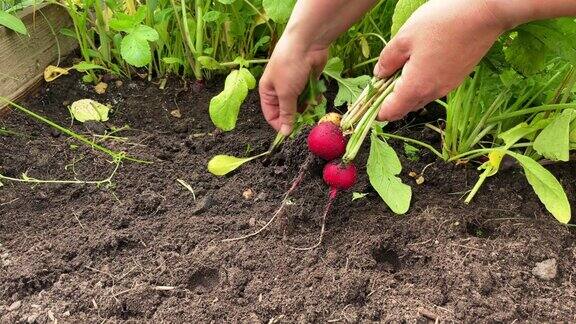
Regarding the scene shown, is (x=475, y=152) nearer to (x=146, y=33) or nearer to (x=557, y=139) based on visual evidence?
(x=557, y=139)

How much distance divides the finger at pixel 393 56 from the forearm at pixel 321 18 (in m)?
0.17

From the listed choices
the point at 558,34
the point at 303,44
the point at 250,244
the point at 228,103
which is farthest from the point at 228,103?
the point at 558,34

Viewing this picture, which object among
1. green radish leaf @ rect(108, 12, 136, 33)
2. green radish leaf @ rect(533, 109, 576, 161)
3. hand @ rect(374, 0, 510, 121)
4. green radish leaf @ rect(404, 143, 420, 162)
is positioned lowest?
green radish leaf @ rect(404, 143, 420, 162)

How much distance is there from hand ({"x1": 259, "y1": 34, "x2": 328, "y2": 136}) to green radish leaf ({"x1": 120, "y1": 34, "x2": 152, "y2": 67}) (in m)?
0.44

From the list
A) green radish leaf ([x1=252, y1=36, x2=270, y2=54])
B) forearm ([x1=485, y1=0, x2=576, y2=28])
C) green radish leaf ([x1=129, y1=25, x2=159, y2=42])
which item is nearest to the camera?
forearm ([x1=485, y1=0, x2=576, y2=28])

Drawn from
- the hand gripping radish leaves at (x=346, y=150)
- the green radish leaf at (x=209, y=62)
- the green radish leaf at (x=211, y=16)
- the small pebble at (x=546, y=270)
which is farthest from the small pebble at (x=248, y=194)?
the small pebble at (x=546, y=270)

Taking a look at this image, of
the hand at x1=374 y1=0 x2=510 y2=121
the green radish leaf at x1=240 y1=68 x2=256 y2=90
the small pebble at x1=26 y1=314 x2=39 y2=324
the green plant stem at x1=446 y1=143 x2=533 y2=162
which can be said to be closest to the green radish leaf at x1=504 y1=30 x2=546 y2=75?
the green plant stem at x1=446 y1=143 x2=533 y2=162

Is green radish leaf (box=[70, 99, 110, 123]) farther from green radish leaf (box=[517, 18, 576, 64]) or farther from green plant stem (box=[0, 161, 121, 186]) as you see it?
green radish leaf (box=[517, 18, 576, 64])

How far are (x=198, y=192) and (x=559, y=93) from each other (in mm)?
1004

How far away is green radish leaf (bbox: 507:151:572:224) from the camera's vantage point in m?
1.43

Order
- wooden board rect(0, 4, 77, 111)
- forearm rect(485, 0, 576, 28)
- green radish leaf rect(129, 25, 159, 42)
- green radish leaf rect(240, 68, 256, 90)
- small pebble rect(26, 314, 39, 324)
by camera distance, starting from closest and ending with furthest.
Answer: forearm rect(485, 0, 576, 28) < small pebble rect(26, 314, 39, 324) < green radish leaf rect(240, 68, 256, 90) < green radish leaf rect(129, 25, 159, 42) < wooden board rect(0, 4, 77, 111)

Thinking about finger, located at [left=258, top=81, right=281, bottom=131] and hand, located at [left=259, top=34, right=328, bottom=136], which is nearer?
hand, located at [left=259, top=34, right=328, bottom=136]

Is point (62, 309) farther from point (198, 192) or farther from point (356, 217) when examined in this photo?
point (356, 217)

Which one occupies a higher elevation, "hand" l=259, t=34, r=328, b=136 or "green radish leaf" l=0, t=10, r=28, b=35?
"green radish leaf" l=0, t=10, r=28, b=35
